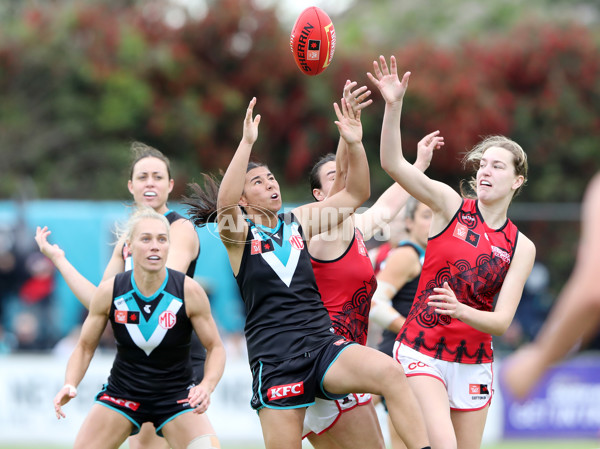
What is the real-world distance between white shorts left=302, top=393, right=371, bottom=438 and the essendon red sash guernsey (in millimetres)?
468

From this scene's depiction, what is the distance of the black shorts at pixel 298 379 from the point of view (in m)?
4.78

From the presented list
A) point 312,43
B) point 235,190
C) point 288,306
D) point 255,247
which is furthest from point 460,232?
point 312,43

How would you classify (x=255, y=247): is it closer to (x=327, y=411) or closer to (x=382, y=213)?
(x=327, y=411)

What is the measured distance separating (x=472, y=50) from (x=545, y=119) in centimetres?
216

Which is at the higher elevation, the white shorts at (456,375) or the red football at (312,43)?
the red football at (312,43)

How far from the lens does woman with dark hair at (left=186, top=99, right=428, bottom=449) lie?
4.65m

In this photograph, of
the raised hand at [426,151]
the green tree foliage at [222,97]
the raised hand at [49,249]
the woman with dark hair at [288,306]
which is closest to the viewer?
the woman with dark hair at [288,306]

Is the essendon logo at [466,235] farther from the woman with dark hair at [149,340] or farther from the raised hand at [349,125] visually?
the woman with dark hair at [149,340]

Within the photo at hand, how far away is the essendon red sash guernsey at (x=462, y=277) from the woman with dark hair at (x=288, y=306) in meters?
0.54

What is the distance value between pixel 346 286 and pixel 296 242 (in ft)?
1.62

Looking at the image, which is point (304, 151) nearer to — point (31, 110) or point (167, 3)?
point (167, 3)

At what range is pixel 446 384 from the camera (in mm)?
5156

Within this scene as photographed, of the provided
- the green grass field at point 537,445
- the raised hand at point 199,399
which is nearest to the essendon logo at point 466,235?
the raised hand at point 199,399

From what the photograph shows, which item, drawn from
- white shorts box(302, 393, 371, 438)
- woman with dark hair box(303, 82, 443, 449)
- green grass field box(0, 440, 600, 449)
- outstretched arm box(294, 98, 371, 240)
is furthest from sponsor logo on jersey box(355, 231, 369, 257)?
green grass field box(0, 440, 600, 449)
